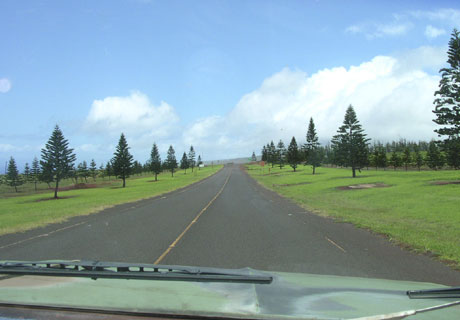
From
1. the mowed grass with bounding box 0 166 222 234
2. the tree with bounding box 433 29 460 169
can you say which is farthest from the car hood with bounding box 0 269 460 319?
the tree with bounding box 433 29 460 169

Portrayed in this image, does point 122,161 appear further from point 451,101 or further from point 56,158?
point 451,101

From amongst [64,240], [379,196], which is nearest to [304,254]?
[64,240]

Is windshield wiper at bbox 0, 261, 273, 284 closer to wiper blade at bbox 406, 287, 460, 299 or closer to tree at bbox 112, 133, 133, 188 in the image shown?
wiper blade at bbox 406, 287, 460, 299

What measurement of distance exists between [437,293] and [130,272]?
10.5ft

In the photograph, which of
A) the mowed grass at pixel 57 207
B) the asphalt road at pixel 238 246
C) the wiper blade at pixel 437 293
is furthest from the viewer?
the mowed grass at pixel 57 207

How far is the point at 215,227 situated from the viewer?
11.8 meters

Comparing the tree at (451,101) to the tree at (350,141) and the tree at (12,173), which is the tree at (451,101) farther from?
the tree at (12,173)

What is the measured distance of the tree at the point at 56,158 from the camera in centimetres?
5703

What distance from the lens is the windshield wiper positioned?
334cm

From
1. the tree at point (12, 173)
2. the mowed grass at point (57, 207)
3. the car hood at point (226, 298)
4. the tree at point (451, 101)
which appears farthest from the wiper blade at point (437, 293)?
the tree at point (12, 173)

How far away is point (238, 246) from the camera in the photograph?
28.3 ft

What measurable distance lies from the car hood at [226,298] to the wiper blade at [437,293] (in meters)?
0.09

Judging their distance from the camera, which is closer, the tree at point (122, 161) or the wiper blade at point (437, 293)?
the wiper blade at point (437, 293)

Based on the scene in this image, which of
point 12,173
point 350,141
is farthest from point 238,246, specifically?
point 12,173
